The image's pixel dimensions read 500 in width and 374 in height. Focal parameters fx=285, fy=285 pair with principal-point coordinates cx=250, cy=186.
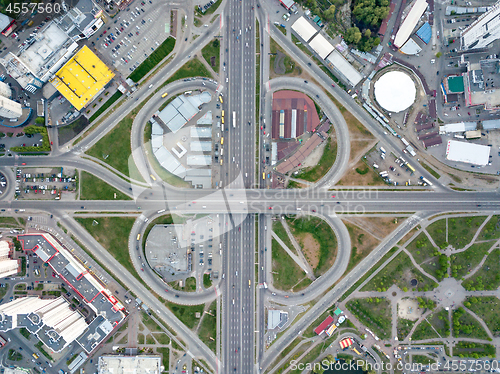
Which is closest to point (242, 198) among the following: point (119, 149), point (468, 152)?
point (119, 149)

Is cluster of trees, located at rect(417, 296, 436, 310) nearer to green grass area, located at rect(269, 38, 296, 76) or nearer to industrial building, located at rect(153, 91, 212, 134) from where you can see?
green grass area, located at rect(269, 38, 296, 76)

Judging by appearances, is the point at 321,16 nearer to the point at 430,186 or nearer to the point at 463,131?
the point at 463,131

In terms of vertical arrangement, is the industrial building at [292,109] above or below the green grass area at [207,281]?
above

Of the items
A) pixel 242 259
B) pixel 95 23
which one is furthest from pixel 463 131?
pixel 95 23

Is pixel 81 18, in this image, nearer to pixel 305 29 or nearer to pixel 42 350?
pixel 305 29

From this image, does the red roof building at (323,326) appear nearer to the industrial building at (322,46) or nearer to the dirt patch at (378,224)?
the dirt patch at (378,224)

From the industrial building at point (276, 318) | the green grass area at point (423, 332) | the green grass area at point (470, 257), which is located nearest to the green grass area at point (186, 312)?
the industrial building at point (276, 318)
